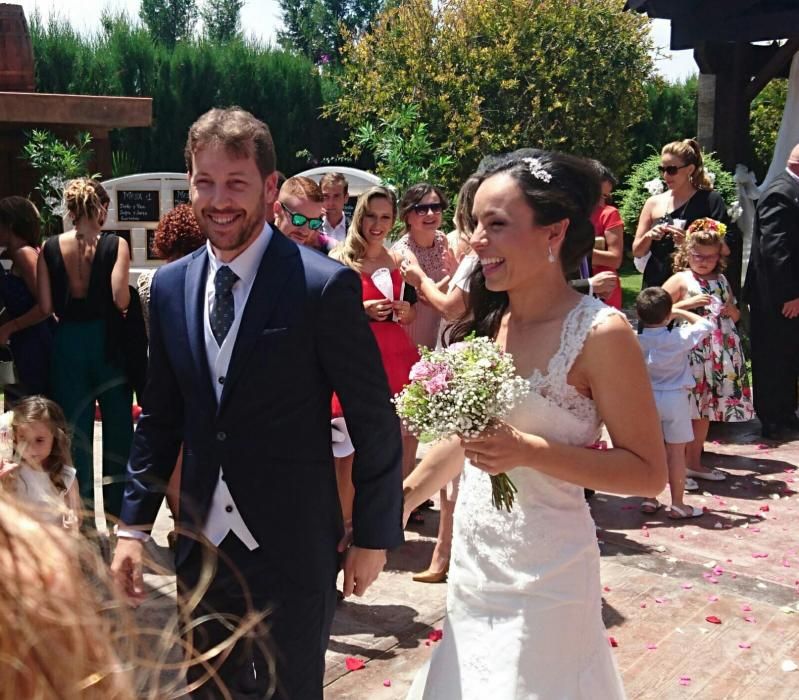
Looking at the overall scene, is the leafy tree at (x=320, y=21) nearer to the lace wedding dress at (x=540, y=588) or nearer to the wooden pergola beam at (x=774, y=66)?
the wooden pergola beam at (x=774, y=66)

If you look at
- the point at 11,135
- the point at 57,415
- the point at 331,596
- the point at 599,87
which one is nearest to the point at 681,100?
the point at 599,87

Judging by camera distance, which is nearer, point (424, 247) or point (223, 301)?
point (223, 301)

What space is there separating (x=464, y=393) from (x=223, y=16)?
2365 inches

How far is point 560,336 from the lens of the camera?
2979mm

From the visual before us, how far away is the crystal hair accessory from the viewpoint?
3.00 m

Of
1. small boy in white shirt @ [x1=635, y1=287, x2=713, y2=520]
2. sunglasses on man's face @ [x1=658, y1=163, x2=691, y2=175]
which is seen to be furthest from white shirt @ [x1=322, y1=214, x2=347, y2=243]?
sunglasses on man's face @ [x1=658, y1=163, x2=691, y2=175]

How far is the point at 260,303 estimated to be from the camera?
292 centimetres

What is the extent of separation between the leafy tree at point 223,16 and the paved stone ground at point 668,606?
179 ft

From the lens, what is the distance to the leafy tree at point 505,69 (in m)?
17.8

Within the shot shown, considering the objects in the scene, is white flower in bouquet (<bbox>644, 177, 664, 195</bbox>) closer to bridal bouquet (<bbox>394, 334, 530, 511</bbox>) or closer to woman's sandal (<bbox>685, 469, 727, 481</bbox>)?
woman's sandal (<bbox>685, 469, 727, 481</bbox>)

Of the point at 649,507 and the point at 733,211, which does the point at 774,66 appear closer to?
the point at 733,211

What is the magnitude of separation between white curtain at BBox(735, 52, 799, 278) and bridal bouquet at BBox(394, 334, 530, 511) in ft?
30.5

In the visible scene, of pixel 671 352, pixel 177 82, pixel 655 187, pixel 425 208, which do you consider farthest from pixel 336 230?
pixel 177 82

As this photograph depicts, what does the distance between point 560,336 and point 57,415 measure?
3116 millimetres
